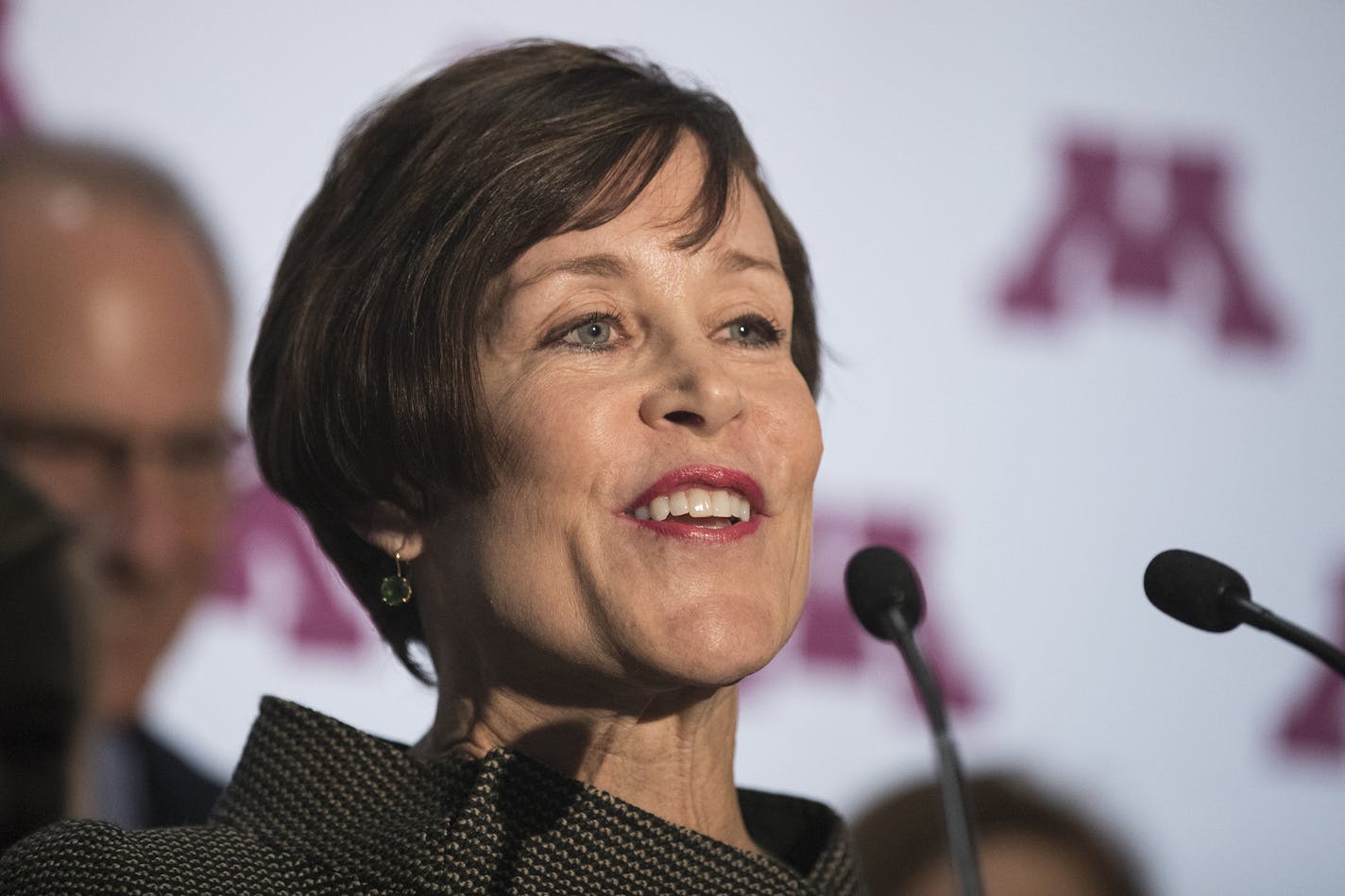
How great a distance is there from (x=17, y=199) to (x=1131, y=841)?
2580 mm

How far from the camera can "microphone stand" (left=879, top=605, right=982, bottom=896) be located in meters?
1.48

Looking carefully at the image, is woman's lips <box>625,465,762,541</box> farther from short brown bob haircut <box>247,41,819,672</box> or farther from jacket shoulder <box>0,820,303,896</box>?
jacket shoulder <box>0,820,303,896</box>

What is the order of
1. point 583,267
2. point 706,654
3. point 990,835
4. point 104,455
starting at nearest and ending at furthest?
point 706,654 → point 583,267 → point 990,835 → point 104,455

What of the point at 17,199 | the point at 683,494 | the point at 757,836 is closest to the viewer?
the point at 683,494

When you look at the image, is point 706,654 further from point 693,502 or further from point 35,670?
point 35,670

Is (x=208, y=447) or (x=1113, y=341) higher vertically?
(x=1113, y=341)

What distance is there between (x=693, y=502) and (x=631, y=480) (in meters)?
0.07

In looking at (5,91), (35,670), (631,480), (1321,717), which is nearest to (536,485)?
(631,480)

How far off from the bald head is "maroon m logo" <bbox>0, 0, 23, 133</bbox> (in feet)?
0.28

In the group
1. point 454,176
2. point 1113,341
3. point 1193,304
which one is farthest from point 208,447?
point 1193,304

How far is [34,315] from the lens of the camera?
127 inches

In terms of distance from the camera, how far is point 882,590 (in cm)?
182

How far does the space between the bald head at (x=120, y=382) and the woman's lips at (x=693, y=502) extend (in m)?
1.77

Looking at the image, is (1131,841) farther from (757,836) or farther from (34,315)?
(34,315)
